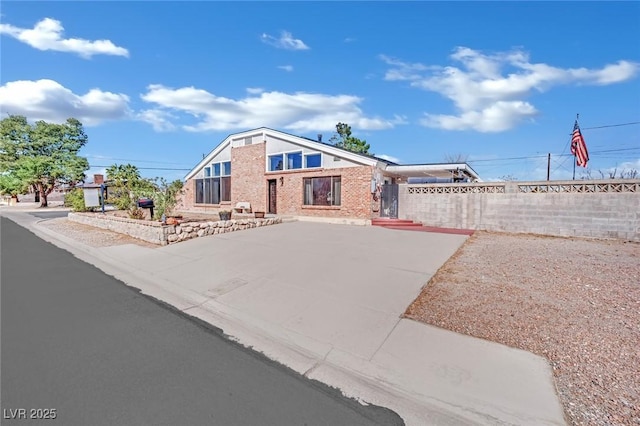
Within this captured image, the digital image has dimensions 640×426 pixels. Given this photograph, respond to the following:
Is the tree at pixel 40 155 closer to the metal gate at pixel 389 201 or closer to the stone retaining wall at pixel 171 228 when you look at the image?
the stone retaining wall at pixel 171 228

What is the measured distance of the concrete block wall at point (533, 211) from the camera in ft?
34.1

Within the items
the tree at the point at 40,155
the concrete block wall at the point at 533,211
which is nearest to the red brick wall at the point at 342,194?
the concrete block wall at the point at 533,211

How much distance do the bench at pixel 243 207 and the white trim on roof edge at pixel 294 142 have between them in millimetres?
4439

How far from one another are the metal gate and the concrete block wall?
0.29m

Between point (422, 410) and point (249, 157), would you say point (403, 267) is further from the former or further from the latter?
point (249, 157)

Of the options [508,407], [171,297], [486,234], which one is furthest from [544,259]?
[171,297]

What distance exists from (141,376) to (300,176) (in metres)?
14.5

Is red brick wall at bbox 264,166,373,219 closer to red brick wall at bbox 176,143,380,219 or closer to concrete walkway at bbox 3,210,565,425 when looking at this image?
red brick wall at bbox 176,143,380,219

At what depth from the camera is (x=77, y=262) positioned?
822 centimetres

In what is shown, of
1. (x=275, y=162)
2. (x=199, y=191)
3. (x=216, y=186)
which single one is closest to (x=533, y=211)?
→ (x=275, y=162)

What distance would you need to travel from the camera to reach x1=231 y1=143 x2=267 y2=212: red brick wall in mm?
18734

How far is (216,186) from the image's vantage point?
21891mm

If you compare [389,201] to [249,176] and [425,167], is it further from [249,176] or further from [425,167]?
[249,176]

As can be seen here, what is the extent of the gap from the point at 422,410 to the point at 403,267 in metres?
4.24
